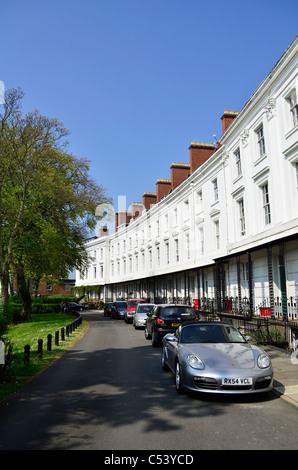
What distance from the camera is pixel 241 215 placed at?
21797mm

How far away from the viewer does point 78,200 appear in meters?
28.5

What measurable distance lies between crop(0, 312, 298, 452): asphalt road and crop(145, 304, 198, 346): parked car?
16.8 feet

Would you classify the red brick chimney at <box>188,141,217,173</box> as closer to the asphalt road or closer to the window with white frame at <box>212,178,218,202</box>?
the window with white frame at <box>212,178,218,202</box>

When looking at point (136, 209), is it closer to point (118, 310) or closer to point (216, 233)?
point (118, 310)

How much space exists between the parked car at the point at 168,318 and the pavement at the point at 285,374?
11.2ft

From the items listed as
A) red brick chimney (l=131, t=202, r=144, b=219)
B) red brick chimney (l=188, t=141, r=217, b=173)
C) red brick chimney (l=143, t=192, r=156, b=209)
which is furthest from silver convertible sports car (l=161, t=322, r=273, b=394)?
red brick chimney (l=131, t=202, r=144, b=219)

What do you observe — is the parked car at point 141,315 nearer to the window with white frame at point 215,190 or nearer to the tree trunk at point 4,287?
the tree trunk at point 4,287

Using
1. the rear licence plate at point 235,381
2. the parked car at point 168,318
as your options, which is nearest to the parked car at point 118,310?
the parked car at point 168,318

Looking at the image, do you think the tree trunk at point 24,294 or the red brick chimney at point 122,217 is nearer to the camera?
the tree trunk at point 24,294

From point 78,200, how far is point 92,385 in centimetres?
2171

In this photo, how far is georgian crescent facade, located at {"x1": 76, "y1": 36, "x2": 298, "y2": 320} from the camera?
16078 millimetres

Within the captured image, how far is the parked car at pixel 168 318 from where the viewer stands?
14.1 metres
